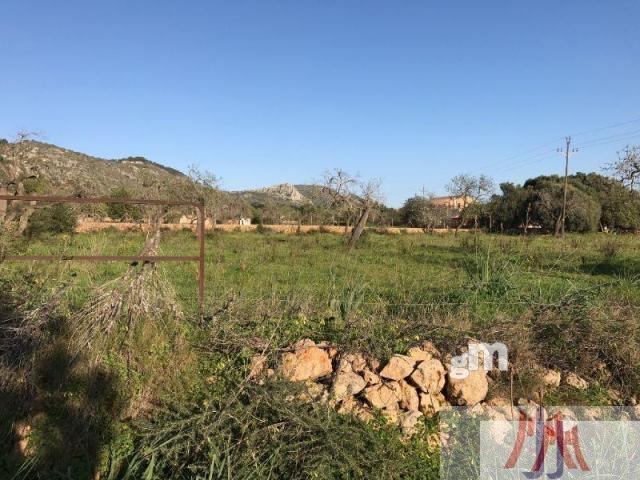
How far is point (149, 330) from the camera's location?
4.23 m

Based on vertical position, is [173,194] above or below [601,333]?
above

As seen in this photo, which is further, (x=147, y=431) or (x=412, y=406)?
(x=412, y=406)

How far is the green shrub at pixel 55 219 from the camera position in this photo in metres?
11.1

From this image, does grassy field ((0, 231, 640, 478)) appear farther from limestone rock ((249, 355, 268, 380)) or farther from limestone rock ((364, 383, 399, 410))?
limestone rock ((364, 383, 399, 410))

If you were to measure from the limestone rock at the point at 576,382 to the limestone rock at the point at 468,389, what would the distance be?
0.89 metres

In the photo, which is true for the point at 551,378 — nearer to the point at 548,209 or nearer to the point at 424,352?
the point at 424,352

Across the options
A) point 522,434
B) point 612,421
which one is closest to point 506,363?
point 522,434

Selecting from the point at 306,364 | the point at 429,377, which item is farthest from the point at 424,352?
the point at 306,364

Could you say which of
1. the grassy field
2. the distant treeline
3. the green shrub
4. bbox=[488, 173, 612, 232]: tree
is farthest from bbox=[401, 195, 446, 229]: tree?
the grassy field

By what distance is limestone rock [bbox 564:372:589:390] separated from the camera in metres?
4.30

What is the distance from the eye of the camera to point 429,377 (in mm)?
3928

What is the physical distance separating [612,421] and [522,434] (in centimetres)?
85

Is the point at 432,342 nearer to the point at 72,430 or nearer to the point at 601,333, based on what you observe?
the point at 601,333

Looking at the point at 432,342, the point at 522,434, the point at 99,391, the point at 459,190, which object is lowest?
the point at 522,434
